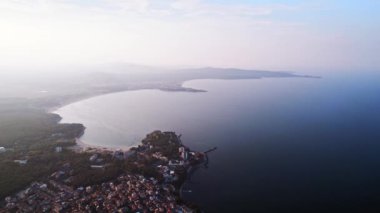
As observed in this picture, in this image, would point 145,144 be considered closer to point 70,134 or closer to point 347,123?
point 70,134

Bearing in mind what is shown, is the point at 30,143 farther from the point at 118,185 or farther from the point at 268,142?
the point at 268,142

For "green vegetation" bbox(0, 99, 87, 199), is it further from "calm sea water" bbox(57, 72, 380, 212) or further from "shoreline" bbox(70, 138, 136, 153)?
"calm sea water" bbox(57, 72, 380, 212)

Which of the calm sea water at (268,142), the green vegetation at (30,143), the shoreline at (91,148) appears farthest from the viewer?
the shoreline at (91,148)

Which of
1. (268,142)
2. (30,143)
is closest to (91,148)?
(30,143)

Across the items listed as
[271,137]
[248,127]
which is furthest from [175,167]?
[248,127]

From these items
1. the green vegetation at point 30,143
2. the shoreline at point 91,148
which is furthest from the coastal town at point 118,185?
the shoreline at point 91,148

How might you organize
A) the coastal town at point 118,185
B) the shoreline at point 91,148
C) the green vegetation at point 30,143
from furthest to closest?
1. the shoreline at point 91,148
2. the green vegetation at point 30,143
3. the coastal town at point 118,185

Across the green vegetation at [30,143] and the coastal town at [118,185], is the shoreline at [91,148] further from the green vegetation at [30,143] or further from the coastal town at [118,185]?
the coastal town at [118,185]

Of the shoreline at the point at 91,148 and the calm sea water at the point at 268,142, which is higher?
the calm sea water at the point at 268,142
